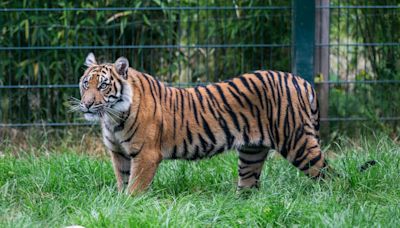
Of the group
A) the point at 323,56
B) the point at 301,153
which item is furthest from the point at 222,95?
the point at 323,56

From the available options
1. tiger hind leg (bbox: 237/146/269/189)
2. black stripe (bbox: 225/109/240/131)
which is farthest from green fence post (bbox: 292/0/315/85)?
black stripe (bbox: 225/109/240/131)

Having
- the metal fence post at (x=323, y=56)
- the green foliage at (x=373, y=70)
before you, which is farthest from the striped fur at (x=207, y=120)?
the green foliage at (x=373, y=70)

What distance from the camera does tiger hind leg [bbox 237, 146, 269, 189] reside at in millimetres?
6574

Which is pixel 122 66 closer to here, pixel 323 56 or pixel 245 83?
pixel 245 83

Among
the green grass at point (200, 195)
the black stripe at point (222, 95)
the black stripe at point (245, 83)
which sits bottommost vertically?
the green grass at point (200, 195)

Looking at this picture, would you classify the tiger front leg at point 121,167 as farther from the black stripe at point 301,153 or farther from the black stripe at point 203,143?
the black stripe at point 301,153

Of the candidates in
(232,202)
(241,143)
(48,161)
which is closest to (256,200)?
(232,202)

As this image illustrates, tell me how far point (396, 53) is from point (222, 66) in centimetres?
196

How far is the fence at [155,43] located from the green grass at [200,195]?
183cm

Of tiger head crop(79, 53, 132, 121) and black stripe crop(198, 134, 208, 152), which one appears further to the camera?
black stripe crop(198, 134, 208, 152)

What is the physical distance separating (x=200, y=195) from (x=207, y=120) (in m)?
0.64

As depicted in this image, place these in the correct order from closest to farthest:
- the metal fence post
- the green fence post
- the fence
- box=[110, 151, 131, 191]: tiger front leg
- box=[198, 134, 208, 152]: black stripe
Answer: box=[110, 151, 131, 191]: tiger front leg, box=[198, 134, 208, 152]: black stripe, the green fence post, the metal fence post, the fence

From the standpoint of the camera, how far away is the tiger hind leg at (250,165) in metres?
6.57

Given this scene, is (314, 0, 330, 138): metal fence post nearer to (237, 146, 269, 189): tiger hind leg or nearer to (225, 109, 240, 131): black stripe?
(237, 146, 269, 189): tiger hind leg
